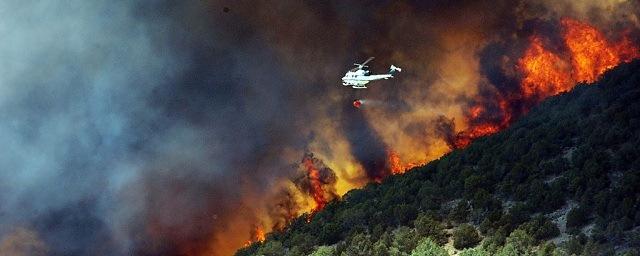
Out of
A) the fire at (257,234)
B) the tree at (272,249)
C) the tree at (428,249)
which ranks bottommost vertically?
the tree at (428,249)

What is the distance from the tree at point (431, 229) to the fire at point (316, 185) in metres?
27.2

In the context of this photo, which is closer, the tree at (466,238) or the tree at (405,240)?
the tree at (466,238)

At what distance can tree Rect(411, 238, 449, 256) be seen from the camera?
5894cm

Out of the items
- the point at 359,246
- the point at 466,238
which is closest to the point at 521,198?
the point at 466,238

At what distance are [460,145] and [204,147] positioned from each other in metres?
28.2

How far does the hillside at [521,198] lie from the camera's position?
5616 cm

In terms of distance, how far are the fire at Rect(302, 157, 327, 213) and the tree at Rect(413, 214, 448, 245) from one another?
89.3 feet

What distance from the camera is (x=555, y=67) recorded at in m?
95.8

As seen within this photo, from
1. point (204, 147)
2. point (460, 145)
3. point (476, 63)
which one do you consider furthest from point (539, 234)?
point (204, 147)

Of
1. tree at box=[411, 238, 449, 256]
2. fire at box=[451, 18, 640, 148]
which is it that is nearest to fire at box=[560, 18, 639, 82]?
fire at box=[451, 18, 640, 148]

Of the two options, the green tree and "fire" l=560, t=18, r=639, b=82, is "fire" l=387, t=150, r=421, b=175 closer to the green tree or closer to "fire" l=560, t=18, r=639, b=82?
"fire" l=560, t=18, r=639, b=82

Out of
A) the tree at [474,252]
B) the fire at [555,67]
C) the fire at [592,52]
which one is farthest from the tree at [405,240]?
the fire at [592,52]

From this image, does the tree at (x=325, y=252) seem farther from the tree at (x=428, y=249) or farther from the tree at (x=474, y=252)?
the tree at (x=474, y=252)

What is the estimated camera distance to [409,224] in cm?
6756
